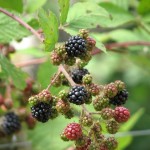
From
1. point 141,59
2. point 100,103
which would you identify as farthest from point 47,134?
point 100,103

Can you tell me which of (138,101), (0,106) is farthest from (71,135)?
(138,101)

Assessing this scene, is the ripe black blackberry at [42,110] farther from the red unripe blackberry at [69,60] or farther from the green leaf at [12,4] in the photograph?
the green leaf at [12,4]

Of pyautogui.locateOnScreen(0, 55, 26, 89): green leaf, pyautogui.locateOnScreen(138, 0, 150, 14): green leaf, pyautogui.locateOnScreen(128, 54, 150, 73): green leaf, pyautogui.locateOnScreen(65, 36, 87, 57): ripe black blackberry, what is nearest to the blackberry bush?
pyautogui.locateOnScreen(65, 36, 87, 57): ripe black blackberry

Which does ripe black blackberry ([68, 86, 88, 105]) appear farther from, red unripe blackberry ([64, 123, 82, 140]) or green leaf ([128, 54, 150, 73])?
green leaf ([128, 54, 150, 73])

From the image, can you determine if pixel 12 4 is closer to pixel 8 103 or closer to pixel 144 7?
pixel 8 103

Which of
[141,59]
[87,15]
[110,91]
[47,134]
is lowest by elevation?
[47,134]

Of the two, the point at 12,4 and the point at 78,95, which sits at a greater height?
the point at 12,4

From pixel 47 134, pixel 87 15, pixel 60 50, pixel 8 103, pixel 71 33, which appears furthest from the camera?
pixel 47 134
